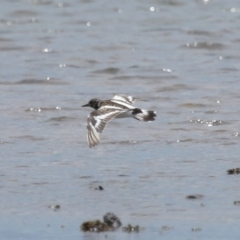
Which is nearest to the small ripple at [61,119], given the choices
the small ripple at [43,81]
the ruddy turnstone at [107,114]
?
the ruddy turnstone at [107,114]

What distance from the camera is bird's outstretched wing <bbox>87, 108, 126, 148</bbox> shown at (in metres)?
6.17

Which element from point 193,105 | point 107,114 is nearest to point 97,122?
point 107,114

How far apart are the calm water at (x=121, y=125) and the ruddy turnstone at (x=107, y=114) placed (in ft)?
0.64

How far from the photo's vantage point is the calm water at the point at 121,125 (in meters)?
4.98

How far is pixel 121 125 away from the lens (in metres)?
7.67

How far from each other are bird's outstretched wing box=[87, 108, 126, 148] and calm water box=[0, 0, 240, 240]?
179 mm

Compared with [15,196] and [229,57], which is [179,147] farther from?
[229,57]

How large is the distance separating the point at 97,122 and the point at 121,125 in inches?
48.7

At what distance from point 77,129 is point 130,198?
2208mm

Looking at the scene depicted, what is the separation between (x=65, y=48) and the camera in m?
11.8

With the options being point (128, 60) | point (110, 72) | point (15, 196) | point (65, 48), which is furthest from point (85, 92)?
point (15, 196)

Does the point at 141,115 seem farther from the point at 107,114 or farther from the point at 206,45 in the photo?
the point at 206,45

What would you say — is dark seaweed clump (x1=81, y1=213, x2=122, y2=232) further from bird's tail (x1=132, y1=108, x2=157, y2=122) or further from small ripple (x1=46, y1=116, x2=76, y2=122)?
small ripple (x1=46, y1=116, x2=76, y2=122)

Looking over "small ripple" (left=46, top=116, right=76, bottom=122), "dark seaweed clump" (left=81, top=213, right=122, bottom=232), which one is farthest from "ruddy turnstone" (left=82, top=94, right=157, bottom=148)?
"dark seaweed clump" (left=81, top=213, right=122, bottom=232)
